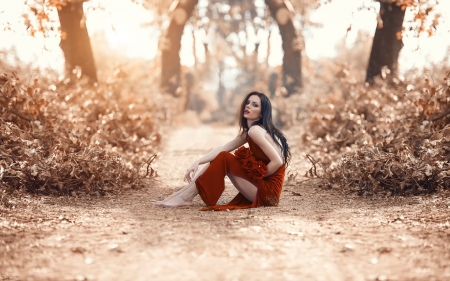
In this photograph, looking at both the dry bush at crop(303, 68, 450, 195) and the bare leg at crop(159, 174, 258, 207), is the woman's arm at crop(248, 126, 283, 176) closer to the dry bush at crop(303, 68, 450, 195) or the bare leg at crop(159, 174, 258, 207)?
the bare leg at crop(159, 174, 258, 207)

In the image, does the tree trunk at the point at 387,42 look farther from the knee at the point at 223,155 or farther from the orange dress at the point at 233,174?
the knee at the point at 223,155

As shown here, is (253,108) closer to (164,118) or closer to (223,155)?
(223,155)

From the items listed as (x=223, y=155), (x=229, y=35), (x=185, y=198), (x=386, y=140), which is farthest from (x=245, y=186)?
(x=229, y=35)

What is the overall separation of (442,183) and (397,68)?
753cm

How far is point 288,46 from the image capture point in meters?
22.1

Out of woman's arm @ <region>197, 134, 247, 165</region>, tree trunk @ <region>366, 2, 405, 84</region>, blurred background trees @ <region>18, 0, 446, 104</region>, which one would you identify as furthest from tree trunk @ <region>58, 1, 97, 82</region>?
woman's arm @ <region>197, 134, 247, 165</region>

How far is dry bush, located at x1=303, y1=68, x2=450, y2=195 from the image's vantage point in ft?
20.1

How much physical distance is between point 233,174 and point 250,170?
0.21 meters

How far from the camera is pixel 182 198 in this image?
18.6 ft

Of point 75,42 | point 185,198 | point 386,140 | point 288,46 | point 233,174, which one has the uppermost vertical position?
point 288,46

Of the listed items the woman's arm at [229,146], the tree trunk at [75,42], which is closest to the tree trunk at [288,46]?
the tree trunk at [75,42]

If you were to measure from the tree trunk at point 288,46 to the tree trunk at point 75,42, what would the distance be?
10.6 metres

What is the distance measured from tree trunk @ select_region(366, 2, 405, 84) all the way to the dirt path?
24.7ft

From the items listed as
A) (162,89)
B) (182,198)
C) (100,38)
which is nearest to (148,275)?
(182,198)
